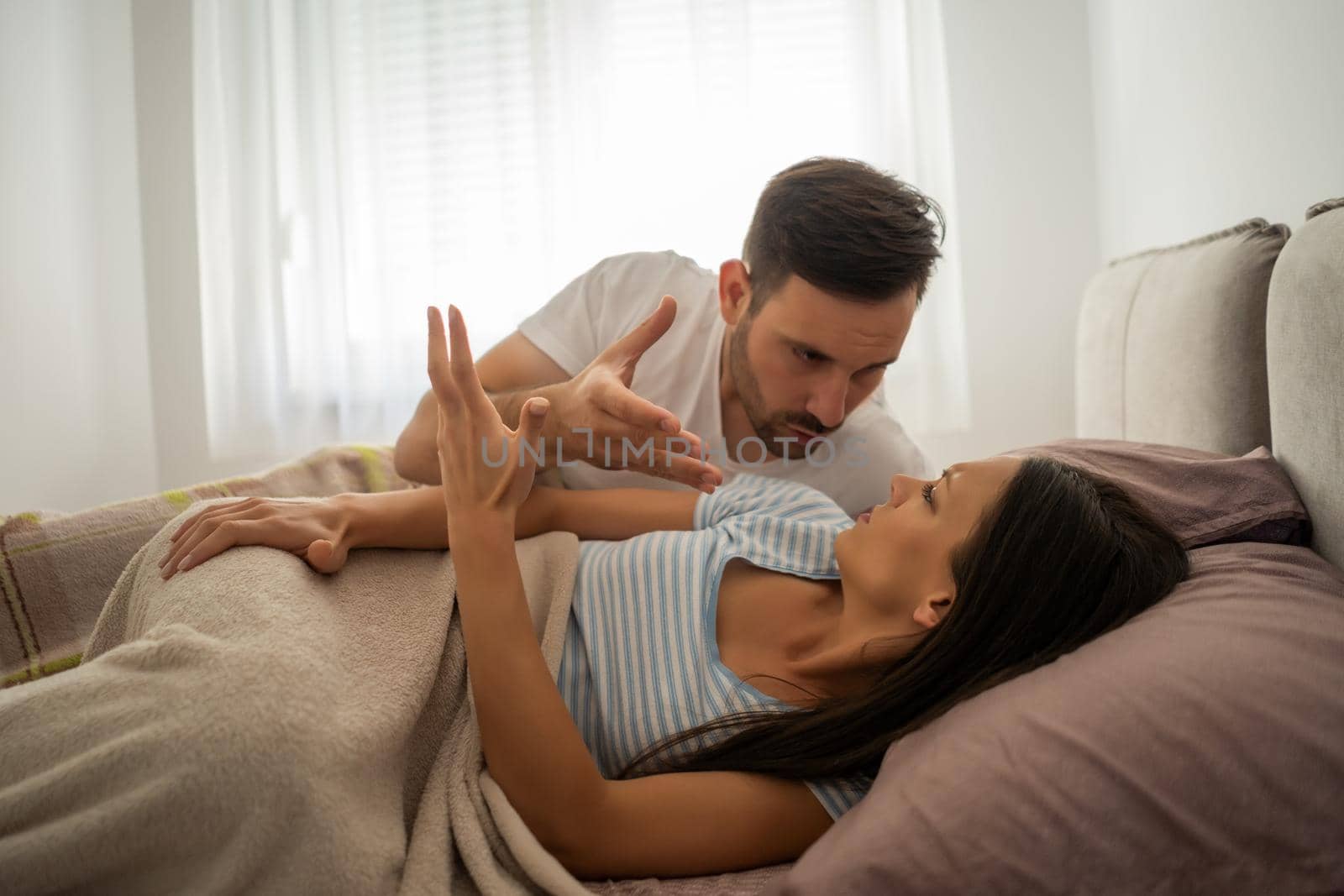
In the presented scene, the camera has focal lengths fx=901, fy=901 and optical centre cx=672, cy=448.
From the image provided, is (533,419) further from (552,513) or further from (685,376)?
(685,376)

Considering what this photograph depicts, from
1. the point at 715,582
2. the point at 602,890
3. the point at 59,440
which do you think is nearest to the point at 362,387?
the point at 59,440

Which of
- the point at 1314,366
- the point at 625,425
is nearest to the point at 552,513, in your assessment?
the point at 625,425

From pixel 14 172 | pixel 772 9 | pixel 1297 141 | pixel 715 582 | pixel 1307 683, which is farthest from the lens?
pixel 772 9

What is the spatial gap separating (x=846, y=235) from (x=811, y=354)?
21cm

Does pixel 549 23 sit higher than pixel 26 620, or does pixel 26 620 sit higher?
pixel 549 23

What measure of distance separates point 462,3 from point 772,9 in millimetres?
1059

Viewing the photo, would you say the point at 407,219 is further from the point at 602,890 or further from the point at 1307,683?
the point at 1307,683

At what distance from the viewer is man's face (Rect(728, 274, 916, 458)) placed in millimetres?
1496

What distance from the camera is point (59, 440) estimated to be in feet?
9.08

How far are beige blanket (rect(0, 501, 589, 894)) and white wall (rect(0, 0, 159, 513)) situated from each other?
2.08 m

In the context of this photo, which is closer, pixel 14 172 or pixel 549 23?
pixel 14 172

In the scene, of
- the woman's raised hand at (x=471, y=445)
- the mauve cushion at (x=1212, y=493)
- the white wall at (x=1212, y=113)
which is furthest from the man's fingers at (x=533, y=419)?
the white wall at (x=1212, y=113)

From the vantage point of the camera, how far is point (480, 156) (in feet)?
10.2

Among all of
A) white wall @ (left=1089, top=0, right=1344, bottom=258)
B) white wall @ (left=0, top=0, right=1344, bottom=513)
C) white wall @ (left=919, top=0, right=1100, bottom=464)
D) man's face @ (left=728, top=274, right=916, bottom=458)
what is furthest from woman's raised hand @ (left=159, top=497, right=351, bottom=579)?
white wall @ (left=919, top=0, right=1100, bottom=464)
